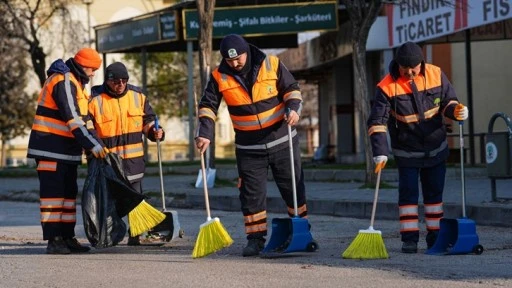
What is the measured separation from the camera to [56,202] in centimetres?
1203

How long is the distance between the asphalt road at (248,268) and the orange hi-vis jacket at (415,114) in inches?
34.9

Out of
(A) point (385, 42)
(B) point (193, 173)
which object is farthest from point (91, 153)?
(A) point (385, 42)

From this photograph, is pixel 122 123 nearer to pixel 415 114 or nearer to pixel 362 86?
pixel 415 114

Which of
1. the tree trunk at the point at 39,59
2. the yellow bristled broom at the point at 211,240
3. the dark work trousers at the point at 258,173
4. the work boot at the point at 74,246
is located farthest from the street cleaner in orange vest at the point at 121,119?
the tree trunk at the point at 39,59

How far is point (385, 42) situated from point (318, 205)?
1466 centimetres

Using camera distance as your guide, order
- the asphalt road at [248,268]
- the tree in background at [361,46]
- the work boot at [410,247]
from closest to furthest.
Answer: the asphalt road at [248,268], the work boot at [410,247], the tree in background at [361,46]

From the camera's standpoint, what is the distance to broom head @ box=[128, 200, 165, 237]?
12.3m

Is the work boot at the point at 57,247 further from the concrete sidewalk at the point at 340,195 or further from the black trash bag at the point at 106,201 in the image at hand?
the concrete sidewalk at the point at 340,195

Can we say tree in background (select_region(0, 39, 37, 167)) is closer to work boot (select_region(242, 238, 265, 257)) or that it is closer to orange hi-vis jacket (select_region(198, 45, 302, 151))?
orange hi-vis jacket (select_region(198, 45, 302, 151))

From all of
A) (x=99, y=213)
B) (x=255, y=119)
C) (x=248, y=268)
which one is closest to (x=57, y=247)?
(x=99, y=213)

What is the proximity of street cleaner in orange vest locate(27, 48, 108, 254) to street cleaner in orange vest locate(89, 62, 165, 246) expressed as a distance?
159 millimetres

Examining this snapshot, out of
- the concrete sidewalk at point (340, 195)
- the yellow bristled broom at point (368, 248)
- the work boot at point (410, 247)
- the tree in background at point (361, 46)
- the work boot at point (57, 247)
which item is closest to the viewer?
the yellow bristled broom at point (368, 248)

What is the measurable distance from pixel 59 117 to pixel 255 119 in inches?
84.3

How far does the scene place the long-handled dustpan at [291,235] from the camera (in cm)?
1076
